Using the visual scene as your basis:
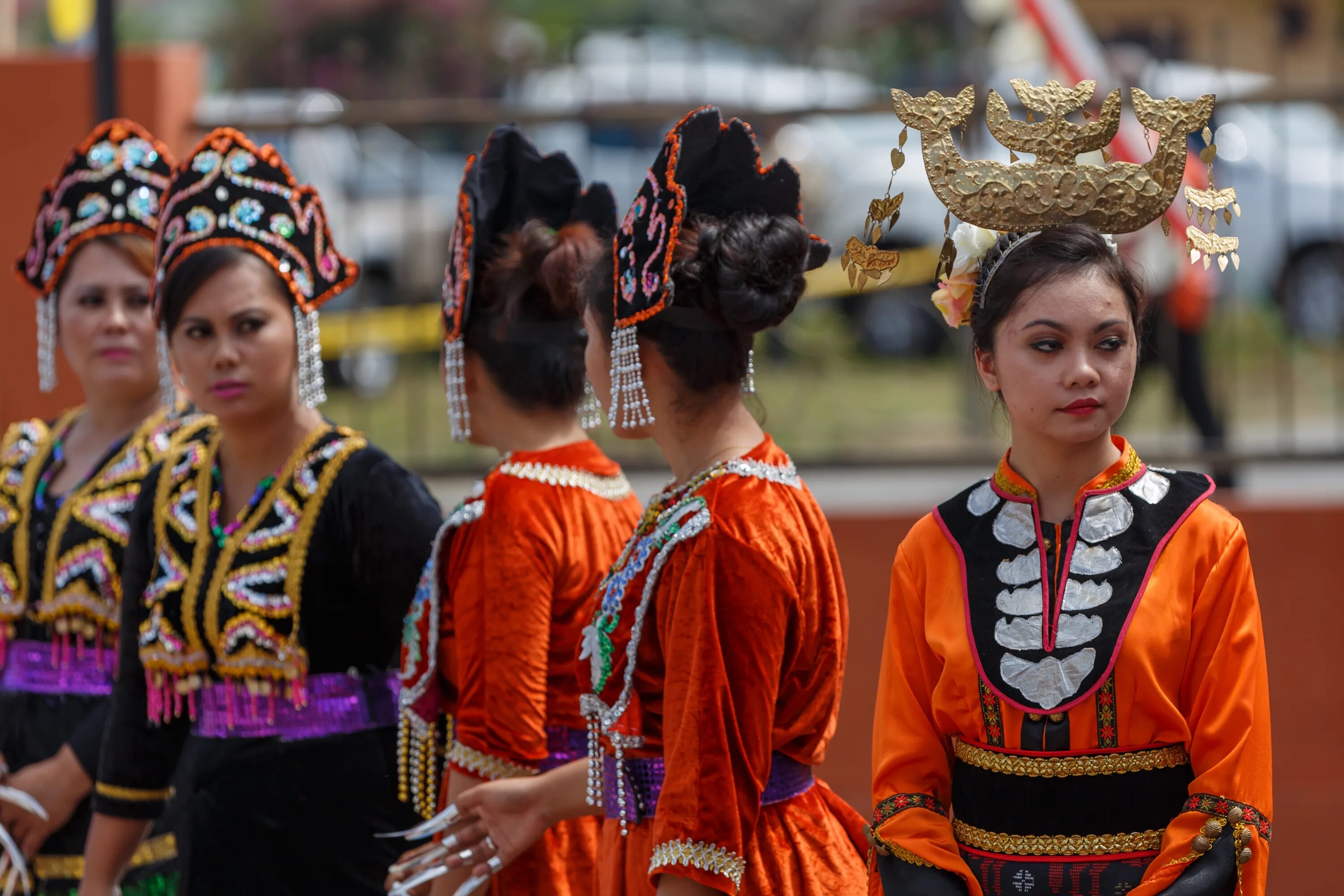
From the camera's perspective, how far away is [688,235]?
7.84 feet

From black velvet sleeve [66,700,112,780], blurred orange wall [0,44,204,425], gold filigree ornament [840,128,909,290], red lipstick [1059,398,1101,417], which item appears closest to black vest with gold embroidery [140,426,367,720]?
black velvet sleeve [66,700,112,780]

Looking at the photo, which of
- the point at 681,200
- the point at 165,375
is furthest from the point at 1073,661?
the point at 165,375

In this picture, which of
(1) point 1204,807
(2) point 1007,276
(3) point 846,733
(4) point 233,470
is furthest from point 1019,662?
(3) point 846,733

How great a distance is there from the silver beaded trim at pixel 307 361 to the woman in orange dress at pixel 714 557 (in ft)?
2.53

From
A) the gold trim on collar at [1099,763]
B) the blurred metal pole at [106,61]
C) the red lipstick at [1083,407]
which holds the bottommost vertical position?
the gold trim on collar at [1099,763]

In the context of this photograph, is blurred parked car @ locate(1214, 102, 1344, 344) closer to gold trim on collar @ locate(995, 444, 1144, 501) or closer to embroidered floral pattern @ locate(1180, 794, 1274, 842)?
gold trim on collar @ locate(995, 444, 1144, 501)

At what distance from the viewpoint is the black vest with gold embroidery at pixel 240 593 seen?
2.91 metres

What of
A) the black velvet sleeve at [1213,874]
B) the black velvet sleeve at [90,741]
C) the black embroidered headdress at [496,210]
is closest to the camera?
the black velvet sleeve at [1213,874]

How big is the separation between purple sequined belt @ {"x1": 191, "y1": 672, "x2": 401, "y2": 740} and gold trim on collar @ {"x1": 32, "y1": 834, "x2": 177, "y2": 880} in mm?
530

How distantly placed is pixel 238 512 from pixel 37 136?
2.85 meters

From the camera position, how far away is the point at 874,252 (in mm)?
2271

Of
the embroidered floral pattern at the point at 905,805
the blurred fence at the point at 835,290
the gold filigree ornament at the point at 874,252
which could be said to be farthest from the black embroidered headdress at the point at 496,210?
the embroidered floral pattern at the point at 905,805

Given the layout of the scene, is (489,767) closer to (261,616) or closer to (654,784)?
(654,784)

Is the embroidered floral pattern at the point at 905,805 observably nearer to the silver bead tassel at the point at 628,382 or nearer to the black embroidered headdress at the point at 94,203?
the silver bead tassel at the point at 628,382
